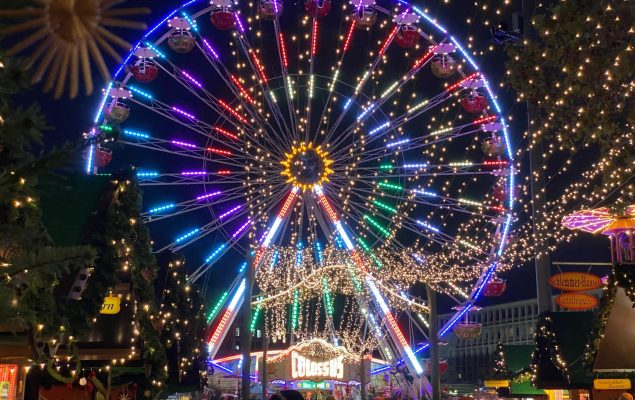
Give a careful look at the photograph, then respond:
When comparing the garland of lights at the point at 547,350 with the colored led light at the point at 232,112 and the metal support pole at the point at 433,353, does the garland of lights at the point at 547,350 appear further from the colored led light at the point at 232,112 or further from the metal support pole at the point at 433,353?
the colored led light at the point at 232,112

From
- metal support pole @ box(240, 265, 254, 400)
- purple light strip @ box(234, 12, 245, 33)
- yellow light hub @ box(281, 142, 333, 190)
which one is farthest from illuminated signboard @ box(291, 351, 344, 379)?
purple light strip @ box(234, 12, 245, 33)

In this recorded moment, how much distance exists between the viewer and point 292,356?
107 feet

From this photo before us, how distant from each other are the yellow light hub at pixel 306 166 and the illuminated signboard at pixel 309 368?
12.8 metres

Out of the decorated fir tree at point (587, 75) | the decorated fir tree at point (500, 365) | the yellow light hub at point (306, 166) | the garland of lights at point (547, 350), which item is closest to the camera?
the decorated fir tree at point (587, 75)

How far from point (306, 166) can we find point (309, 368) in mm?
13522

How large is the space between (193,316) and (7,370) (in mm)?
4324

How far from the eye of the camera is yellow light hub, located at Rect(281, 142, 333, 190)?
70.6 feet

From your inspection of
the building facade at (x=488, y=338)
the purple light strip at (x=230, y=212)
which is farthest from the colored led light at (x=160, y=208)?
the building facade at (x=488, y=338)

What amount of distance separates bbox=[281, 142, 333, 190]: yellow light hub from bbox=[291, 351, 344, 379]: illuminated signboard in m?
12.8

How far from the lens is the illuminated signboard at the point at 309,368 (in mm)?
32438

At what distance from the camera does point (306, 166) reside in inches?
847

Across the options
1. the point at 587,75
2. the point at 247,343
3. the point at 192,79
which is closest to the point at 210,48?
the point at 192,79

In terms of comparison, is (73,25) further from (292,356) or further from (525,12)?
(292,356)

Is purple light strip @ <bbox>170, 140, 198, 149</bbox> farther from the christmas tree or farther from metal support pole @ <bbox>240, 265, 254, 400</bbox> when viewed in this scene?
the christmas tree
